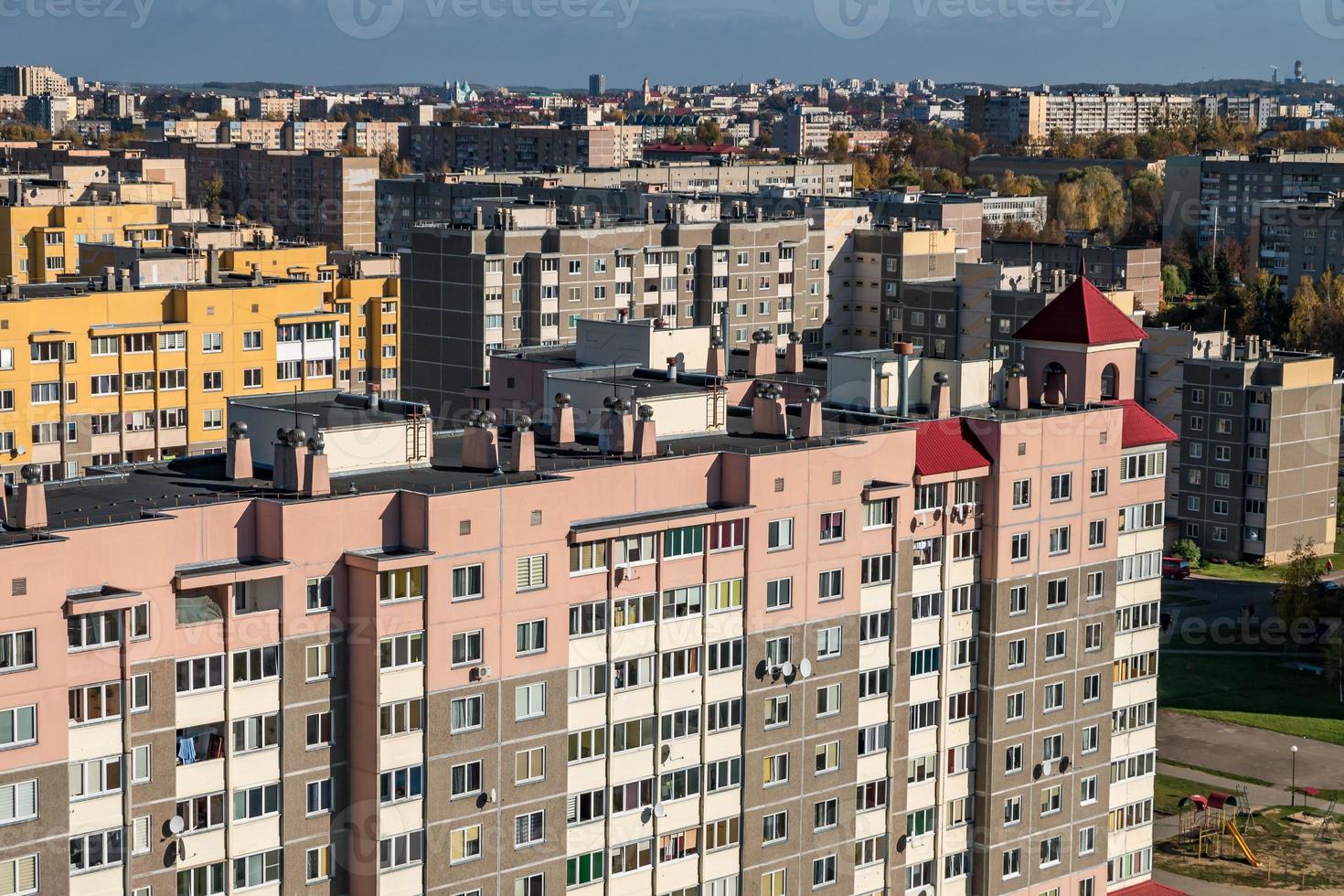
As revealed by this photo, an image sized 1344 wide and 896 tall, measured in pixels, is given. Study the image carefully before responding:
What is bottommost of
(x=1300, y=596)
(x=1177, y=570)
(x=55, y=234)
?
(x=1177, y=570)

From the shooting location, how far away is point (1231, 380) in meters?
58.9

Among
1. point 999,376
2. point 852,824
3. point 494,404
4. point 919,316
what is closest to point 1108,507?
point 999,376

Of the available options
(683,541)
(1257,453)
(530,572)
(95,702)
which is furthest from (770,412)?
(1257,453)

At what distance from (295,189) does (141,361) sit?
81.8 meters

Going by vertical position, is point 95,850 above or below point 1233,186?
below

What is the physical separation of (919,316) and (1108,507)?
39692 millimetres

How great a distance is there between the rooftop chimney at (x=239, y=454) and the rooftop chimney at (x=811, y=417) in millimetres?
6553

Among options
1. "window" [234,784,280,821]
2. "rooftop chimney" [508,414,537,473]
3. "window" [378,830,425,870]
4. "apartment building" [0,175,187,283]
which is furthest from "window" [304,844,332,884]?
"apartment building" [0,175,187,283]

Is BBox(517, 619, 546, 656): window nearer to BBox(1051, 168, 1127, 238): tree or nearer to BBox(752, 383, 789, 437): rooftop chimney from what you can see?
BBox(752, 383, 789, 437): rooftop chimney

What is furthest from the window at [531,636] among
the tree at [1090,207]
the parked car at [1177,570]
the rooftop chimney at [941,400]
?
the tree at [1090,207]

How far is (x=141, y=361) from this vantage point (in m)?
38.6

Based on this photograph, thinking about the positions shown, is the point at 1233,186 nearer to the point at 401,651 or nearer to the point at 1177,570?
the point at 1177,570

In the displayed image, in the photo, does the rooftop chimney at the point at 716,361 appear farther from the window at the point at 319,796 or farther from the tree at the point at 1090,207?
the tree at the point at 1090,207

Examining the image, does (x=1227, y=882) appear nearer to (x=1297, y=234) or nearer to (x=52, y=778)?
(x=52, y=778)
